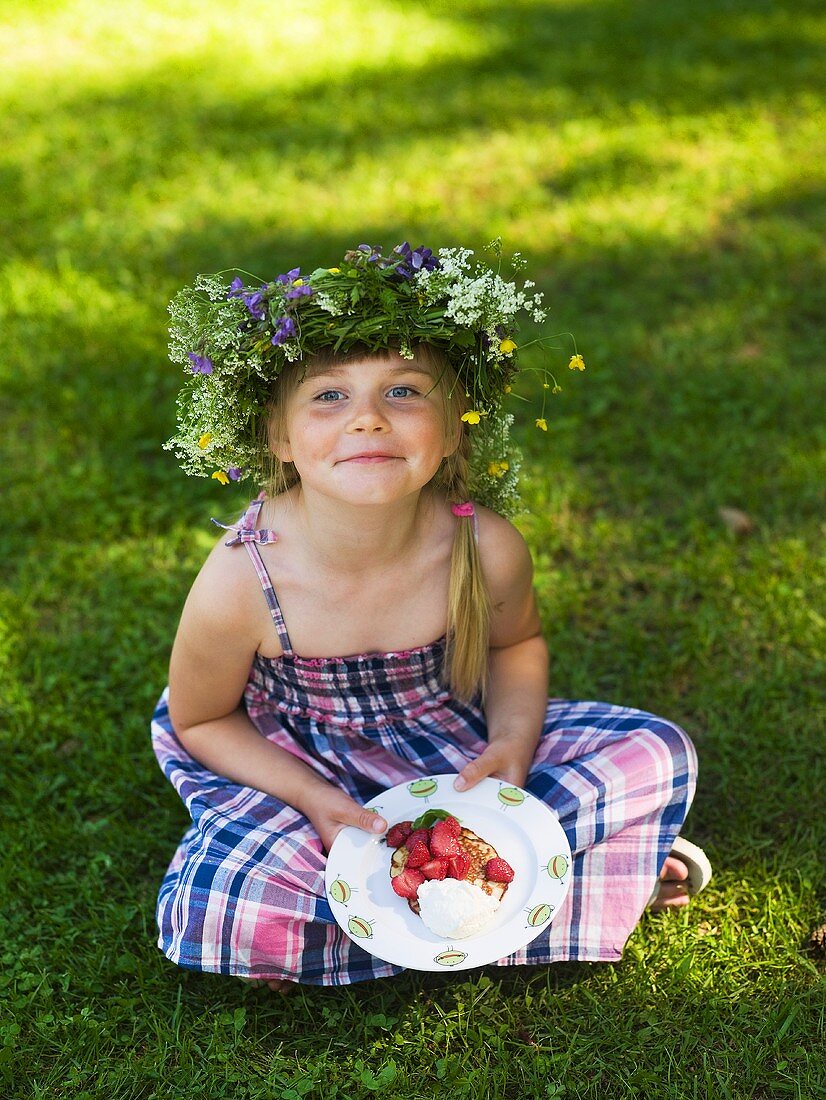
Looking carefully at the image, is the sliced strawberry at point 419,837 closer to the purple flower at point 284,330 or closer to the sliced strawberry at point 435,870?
the sliced strawberry at point 435,870

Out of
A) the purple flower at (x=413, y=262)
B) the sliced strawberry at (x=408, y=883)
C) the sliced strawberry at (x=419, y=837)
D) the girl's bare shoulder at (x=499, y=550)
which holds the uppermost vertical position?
the purple flower at (x=413, y=262)

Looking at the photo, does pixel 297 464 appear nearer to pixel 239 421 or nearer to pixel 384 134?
pixel 239 421

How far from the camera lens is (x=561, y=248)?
5391 mm

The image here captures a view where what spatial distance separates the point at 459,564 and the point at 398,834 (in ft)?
2.00

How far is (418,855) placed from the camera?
7.57 ft

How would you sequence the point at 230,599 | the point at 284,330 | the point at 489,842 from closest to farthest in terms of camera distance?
the point at 284,330, the point at 489,842, the point at 230,599

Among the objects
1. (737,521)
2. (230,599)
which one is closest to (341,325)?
(230,599)

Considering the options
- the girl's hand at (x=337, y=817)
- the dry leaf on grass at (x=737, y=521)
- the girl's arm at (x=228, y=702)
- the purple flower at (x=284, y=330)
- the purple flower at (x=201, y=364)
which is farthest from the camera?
the dry leaf on grass at (x=737, y=521)

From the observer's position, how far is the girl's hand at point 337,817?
7.81 ft

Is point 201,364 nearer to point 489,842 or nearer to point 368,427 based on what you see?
point 368,427

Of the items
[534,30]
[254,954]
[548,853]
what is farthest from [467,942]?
[534,30]

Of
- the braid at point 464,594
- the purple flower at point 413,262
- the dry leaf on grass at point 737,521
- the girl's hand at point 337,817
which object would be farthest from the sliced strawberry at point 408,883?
the dry leaf on grass at point 737,521

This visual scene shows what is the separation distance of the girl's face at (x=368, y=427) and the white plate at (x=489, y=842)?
679mm

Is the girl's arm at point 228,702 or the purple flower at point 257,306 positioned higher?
the purple flower at point 257,306
